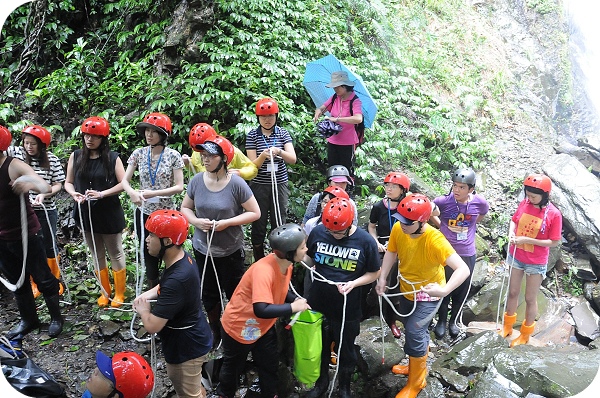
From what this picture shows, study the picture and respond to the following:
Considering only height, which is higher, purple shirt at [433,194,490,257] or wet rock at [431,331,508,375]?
purple shirt at [433,194,490,257]

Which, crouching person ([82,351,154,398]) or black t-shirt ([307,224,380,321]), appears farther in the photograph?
black t-shirt ([307,224,380,321])

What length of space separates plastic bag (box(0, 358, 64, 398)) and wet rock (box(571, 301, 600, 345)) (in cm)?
640

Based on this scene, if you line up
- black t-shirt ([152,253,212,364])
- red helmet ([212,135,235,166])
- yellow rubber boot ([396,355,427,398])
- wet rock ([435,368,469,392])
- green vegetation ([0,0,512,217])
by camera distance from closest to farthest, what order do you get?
1. black t-shirt ([152,253,212,364])
2. red helmet ([212,135,235,166])
3. yellow rubber boot ([396,355,427,398])
4. wet rock ([435,368,469,392])
5. green vegetation ([0,0,512,217])

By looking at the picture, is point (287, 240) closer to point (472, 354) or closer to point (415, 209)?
point (415, 209)

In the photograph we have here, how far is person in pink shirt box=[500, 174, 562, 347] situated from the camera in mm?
4559

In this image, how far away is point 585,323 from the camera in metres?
6.12

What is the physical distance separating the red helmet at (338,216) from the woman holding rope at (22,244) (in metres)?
2.72

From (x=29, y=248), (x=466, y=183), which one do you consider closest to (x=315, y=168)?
(x=466, y=183)

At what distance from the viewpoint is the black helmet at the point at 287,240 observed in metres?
3.30

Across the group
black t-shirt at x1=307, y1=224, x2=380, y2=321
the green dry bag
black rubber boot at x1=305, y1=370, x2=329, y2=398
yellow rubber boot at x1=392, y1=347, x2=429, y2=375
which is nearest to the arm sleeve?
the green dry bag

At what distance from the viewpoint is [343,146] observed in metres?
5.67

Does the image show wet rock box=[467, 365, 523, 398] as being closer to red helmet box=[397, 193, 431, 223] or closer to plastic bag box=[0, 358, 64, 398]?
red helmet box=[397, 193, 431, 223]

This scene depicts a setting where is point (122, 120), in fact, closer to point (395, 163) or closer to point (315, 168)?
point (315, 168)

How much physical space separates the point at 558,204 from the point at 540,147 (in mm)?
1928
